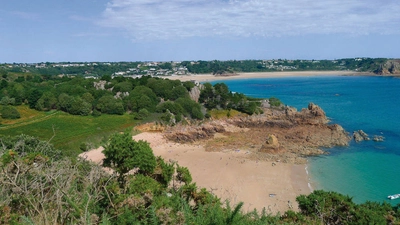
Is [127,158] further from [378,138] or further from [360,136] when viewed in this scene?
[378,138]

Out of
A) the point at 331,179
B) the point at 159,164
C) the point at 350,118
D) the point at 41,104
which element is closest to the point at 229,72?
the point at 350,118

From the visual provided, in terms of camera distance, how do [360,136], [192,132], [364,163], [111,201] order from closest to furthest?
[111,201] < [364,163] < [360,136] < [192,132]

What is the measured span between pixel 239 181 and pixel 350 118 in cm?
3121

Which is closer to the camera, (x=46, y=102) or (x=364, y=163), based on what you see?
Answer: (x=364, y=163)

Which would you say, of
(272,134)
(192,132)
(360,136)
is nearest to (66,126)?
(192,132)

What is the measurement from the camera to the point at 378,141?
34281mm

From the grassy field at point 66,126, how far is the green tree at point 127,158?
615 inches

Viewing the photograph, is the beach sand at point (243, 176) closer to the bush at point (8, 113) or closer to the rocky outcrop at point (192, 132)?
the rocky outcrop at point (192, 132)

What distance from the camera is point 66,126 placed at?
3553 centimetres

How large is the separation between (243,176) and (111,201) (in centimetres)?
1742

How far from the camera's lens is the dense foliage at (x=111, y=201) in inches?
239

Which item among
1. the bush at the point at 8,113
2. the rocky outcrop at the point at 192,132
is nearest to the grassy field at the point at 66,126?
the bush at the point at 8,113

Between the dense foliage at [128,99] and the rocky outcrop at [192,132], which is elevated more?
the dense foliage at [128,99]

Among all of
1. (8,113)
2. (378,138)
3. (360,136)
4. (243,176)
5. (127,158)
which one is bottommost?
(243,176)
